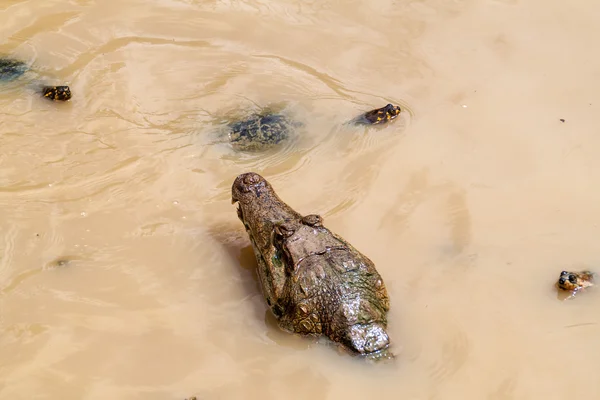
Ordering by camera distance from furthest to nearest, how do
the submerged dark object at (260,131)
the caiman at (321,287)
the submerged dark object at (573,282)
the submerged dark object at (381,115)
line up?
the submerged dark object at (381,115), the submerged dark object at (260,131), the submerged dark object at (573,282), the caiman at (321,287)

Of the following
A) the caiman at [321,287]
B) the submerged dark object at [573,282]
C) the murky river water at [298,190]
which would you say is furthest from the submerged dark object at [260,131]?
the submerged dark object at [573,282]

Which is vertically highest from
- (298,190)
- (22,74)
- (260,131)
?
(22,74)

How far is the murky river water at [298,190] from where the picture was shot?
418 centimetres

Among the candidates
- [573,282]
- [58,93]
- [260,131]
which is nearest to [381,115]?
[260,131]

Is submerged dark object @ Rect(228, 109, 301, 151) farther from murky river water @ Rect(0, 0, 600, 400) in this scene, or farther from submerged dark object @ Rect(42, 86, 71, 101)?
submerged dark object @ Rect(42, 86, 71, 101)

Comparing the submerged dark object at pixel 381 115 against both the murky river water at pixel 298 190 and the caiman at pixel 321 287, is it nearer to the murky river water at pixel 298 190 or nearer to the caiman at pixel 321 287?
the murky river water at pixel 298 190

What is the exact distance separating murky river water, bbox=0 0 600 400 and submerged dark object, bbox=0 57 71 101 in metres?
0.11

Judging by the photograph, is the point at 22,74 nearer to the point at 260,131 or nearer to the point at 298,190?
the point at 260,131

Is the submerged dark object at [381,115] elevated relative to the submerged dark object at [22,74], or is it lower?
lower

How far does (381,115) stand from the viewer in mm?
6000

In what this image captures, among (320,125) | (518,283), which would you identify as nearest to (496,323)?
(518,283)

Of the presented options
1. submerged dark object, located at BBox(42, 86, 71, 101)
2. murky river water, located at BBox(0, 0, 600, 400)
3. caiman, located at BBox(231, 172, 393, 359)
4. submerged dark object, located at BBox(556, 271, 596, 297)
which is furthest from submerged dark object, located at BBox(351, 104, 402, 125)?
submerged dark object, located at BBox(42, 86, 71, 101)

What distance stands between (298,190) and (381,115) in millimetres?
1194

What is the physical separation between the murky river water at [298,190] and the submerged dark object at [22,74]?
0.11 metres
